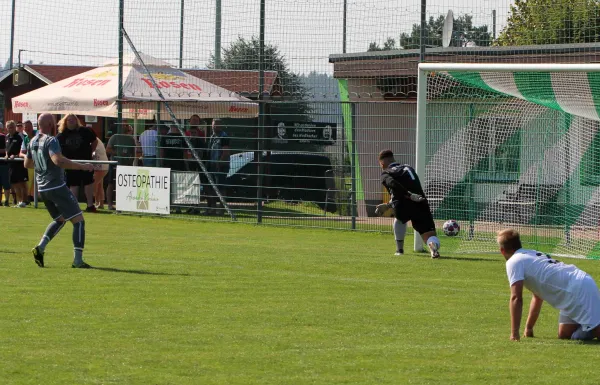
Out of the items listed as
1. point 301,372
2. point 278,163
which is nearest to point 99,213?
point 278,163

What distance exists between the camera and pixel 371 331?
941cm

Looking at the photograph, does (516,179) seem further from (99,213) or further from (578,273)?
(99,213)

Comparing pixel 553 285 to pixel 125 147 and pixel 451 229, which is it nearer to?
pixel 451 229

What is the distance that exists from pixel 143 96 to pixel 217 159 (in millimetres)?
2816

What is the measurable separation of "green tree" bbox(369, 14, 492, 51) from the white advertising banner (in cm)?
601

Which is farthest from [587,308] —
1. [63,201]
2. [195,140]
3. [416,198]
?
[195,140]

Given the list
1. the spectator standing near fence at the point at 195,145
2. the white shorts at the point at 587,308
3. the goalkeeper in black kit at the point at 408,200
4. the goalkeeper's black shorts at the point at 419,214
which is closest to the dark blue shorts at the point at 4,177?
the spectator standing near fence at the point at 195,145

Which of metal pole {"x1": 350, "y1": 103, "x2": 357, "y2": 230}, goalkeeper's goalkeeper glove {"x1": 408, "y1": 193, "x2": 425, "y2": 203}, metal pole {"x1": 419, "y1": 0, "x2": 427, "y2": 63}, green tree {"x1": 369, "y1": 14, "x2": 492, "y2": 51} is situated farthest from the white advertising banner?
goalkeeper's goalkeeper glove {"x1": 408, "y1": 193, "x2": 425, "y2": 203}

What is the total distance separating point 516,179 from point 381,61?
529 centimetres

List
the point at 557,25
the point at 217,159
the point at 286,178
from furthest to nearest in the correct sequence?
the point at 217,159 → the point at 286,178 → the point at 557,25

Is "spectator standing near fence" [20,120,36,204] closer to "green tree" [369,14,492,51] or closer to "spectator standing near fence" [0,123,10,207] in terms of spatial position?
"spectator standing near fence" [0,123,10,207]

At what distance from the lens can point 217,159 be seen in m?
22.5

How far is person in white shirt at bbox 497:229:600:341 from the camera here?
28.8 feet

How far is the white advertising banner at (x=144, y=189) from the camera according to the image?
22891 mm
